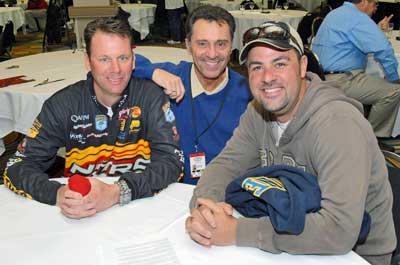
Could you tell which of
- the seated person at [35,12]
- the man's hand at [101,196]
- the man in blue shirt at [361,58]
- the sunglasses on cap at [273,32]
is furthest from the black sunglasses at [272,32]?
the seated person at [35,12]

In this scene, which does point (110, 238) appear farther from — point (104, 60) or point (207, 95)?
point (207, 95)

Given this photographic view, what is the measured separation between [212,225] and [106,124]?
84cm

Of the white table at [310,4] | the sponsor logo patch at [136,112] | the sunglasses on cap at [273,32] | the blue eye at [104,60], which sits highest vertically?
the white table at [310,4]

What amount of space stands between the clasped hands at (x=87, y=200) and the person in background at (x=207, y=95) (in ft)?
2.47

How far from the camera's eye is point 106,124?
6.26ft

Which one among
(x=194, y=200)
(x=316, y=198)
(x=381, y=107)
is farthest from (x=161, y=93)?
(x=381, y=107)

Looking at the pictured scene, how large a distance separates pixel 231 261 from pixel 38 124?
108 centimetres

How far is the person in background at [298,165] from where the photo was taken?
1192 millimetres

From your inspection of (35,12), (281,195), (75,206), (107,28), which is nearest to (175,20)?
(35,12)

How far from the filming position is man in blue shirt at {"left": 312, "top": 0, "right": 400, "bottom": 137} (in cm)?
378

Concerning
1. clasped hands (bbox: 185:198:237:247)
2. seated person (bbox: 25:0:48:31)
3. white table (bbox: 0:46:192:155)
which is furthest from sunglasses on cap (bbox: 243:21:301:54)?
seated person (bbox: 25:0:48:31)

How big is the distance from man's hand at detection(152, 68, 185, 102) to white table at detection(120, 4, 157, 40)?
6963 millimetres

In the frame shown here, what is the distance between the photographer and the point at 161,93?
2.02 m

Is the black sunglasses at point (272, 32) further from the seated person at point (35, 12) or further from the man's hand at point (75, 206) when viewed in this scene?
the seated person at point (35, 12)
